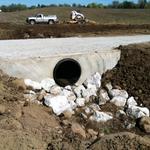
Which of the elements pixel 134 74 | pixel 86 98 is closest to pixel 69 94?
pixel 86 98

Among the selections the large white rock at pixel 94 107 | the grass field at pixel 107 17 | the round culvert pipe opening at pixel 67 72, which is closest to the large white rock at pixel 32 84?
the round culvert pipe opening at pixel 67 72

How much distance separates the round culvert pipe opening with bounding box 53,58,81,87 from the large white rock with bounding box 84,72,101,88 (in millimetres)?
286

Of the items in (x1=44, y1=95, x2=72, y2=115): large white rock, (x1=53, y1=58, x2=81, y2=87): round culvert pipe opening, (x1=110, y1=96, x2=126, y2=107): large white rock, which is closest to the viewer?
(x1=44, y1=95, x2=72, y2=115): large white rock

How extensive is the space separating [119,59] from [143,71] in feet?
2.89

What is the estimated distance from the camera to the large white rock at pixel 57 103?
9742 millimetres

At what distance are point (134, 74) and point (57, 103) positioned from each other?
283 centimetres

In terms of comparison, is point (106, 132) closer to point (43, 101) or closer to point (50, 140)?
point (43, 101)

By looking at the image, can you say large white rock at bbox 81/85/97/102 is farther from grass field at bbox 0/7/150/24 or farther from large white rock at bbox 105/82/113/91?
grass field at bbox 0/7/150/24

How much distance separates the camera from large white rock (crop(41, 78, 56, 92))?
34.2ft

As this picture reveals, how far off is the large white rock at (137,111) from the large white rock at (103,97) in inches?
24.9

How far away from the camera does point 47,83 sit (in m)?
10.6

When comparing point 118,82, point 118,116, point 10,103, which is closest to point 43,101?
point 10,103

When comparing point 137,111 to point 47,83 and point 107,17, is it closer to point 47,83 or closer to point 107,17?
point 47,83

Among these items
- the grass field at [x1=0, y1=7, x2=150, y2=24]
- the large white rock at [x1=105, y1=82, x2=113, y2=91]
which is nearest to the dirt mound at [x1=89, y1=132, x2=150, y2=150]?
the large white rock at [x1=105, y1=82, x2=113, y2=91]
